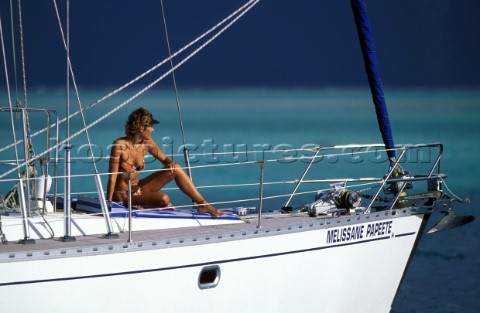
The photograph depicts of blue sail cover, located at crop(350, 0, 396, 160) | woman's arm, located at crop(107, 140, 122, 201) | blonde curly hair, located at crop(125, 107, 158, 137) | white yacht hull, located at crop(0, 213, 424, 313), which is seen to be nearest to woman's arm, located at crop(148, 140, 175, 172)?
blonde curly hair, located at crop(125, 107, 158, 137)

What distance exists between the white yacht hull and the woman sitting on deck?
941mm

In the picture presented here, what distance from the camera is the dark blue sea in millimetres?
21656

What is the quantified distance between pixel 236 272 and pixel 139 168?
1734mm

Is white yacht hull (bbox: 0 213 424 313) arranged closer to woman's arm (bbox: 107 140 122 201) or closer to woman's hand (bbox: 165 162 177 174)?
woman's hand (bbox: 165 162 177 174)

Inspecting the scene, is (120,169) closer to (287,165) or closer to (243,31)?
(287,165)

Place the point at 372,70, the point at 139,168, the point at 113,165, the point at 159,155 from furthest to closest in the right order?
the point at 372,70 → the point at 159,155 → the point at 139,168 → the point at 113,165

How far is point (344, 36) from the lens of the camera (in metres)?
91.2

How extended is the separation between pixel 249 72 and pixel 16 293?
8551 cm

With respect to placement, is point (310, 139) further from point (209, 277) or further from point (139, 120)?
point (209, 277)

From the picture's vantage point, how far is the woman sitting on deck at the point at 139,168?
11.8 m

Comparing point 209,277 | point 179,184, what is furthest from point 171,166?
point 209,277

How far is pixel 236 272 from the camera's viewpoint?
1122cm

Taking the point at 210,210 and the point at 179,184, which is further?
the point at 210,210

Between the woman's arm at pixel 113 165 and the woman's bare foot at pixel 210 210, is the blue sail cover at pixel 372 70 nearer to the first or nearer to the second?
the woman's bare foot at pixel 210 210
